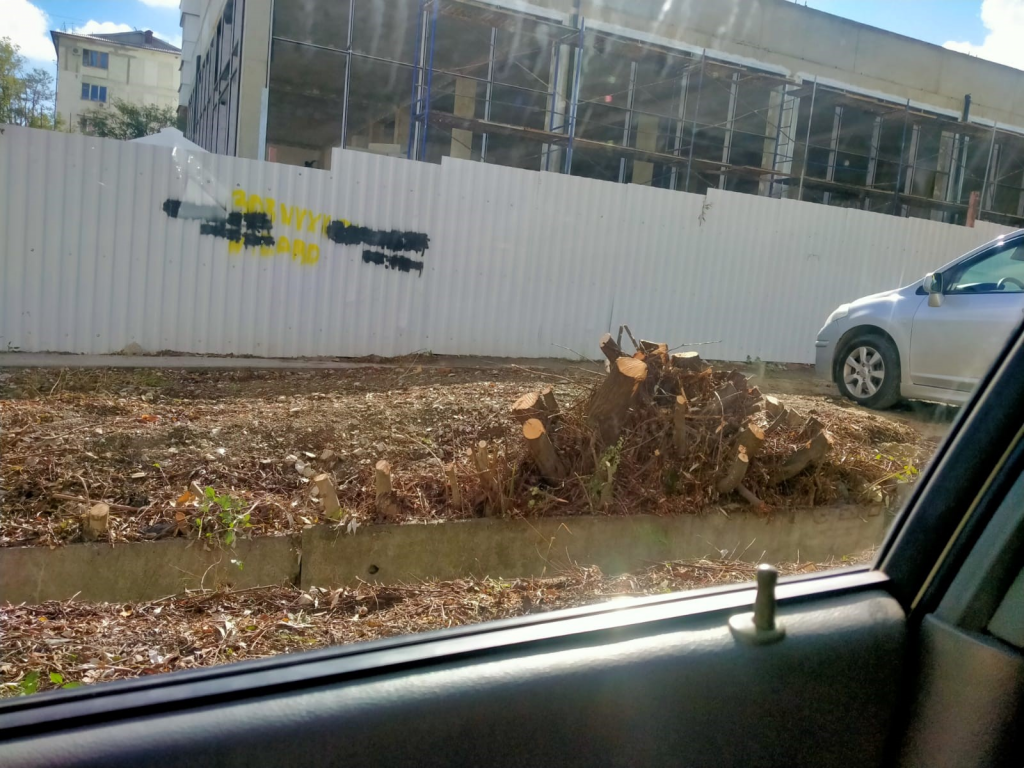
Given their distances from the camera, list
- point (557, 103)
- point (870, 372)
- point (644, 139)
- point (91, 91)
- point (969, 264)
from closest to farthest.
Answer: point (91, 91)
point (969, 264)
point (870, 372)
point (557, 103)
point (644, 139)

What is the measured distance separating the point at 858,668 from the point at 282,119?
22201 mm

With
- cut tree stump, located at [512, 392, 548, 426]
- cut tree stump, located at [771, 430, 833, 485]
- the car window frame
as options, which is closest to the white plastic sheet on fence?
the car window frame

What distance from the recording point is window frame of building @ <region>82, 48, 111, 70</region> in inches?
113

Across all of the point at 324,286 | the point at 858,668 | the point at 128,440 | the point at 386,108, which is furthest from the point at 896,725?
the point at 386,108

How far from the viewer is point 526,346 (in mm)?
10391

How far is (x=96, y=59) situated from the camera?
314 cm

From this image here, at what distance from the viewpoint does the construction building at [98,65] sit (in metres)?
2.69

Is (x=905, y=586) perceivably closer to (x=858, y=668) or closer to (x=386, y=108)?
(x=858, y=668)

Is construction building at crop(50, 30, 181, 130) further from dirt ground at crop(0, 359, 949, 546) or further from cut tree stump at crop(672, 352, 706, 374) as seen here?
cut tree stump at crop(672, 352, 706, 374)

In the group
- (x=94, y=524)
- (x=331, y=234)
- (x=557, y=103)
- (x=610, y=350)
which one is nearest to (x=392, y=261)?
(x=331, y=234)

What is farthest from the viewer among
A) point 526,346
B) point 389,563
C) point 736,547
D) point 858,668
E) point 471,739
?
point 526,346

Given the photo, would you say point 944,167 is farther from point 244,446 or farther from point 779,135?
point 244,446

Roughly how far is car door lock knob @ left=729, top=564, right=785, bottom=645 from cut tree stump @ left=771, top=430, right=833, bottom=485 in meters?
3.38

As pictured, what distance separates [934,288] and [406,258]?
549cm
